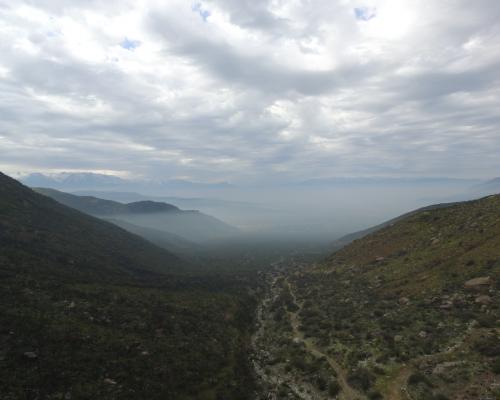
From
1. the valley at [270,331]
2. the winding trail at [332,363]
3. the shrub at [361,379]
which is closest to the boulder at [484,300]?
the valley at [270,331]

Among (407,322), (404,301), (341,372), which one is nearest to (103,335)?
(341,372)

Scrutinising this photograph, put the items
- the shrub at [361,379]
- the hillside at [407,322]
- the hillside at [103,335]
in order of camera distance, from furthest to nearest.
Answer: the shrub at [361,379], the hillside at [407,322], the hillside at [103,335]

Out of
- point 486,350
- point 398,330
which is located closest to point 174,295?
point 398,330

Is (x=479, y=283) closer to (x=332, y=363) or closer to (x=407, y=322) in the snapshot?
(x=407, y=322)

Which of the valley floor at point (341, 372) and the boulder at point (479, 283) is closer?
the valley floor at point (341, 372)

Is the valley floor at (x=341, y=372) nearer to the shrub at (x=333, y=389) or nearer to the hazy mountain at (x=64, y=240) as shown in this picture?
the shrub at (x=333, y=389)

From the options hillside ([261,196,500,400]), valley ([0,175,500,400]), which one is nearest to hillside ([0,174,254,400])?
valley ([0,175,500,400])

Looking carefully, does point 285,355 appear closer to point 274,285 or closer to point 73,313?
point 73,313

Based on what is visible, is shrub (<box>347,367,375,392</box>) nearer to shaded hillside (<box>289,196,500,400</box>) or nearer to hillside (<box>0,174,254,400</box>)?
shaded hillside (<box>289,196,500,400</box>)
